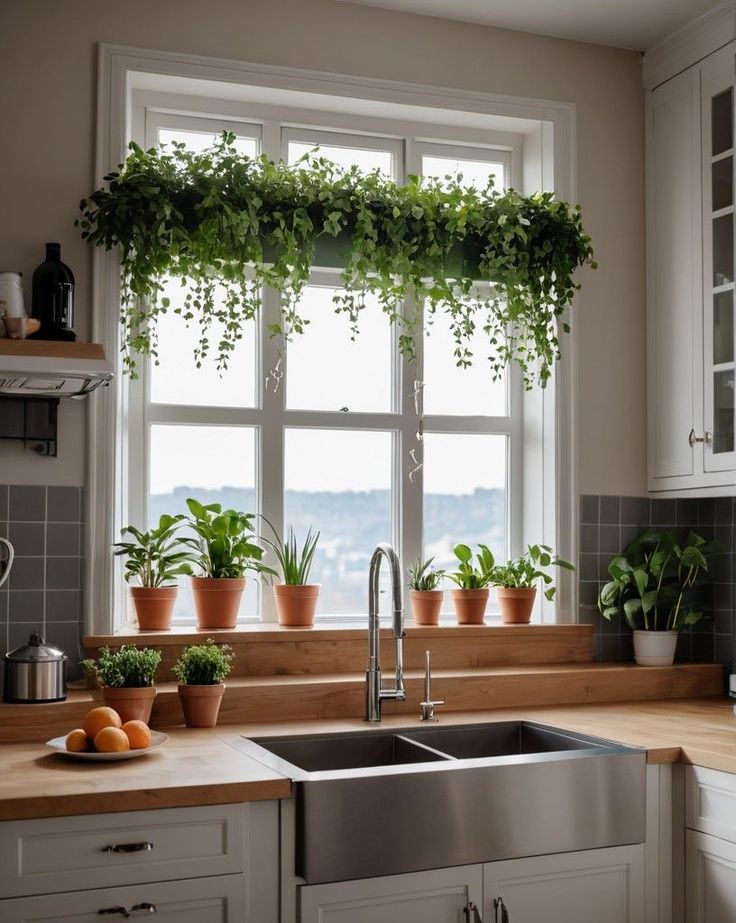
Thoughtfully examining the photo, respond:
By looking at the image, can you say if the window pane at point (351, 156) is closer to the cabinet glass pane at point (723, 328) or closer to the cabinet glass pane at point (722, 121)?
the cabinet glass pane at point (722, 121)

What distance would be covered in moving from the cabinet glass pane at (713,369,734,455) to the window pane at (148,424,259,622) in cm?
139

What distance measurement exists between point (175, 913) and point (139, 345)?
1.51 metres

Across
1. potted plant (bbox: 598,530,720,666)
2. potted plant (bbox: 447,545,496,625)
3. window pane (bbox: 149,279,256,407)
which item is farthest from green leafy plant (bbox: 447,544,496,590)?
window pane (bbox: 149,279,256,407)

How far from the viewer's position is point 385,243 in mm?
3252

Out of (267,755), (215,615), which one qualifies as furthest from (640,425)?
(267,755)

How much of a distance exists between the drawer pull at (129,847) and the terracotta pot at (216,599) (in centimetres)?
105

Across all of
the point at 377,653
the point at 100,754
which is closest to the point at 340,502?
the point at 377,653

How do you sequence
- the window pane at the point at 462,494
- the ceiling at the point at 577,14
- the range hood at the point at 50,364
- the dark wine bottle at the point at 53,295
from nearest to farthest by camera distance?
the range hood at the point at 50,364 → the dark wine bottle at the point at 53,295 → the ceiling at the point at 577,14 → the window pane at the point at 462,494

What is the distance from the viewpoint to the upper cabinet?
10.6 ft

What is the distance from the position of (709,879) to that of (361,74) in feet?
7.98

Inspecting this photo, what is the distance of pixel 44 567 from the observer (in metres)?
2.92

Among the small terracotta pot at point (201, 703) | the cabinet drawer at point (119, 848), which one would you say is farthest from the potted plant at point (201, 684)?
the cabinet drawer at point (119, 848)

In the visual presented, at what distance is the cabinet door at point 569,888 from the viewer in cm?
234

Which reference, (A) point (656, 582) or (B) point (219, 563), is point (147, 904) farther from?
(A) point (656, 582)
